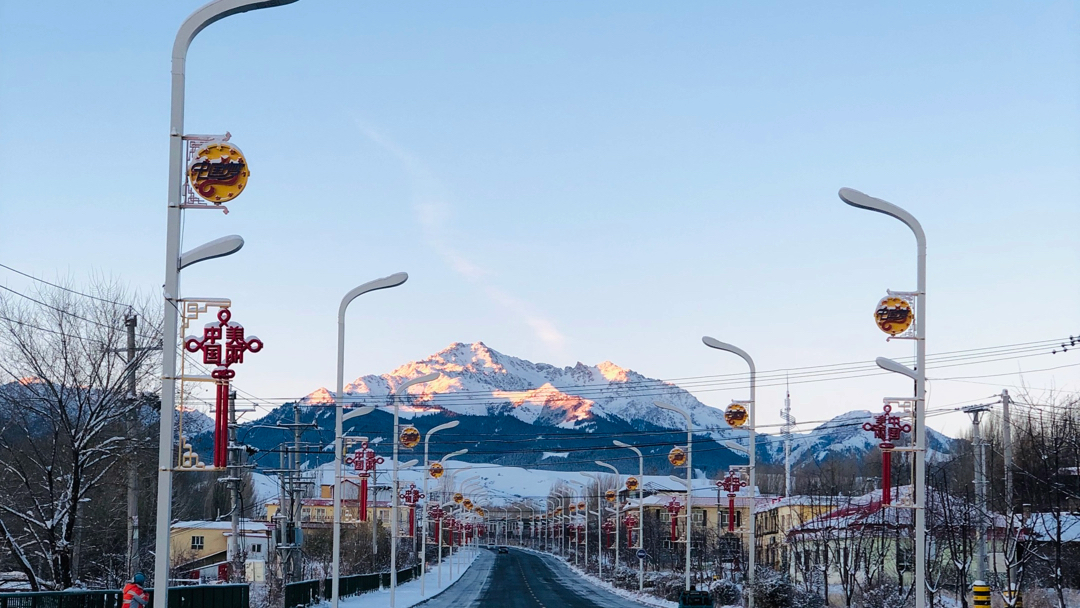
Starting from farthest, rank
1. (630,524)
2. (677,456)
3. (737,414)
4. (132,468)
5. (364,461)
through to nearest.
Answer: (630,524) → (677,456) → (364,461) → (737,414) → (132,468)

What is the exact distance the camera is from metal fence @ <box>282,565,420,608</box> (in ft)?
131

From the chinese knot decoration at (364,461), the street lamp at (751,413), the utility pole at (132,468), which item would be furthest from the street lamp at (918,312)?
the utility pole at (132,468)

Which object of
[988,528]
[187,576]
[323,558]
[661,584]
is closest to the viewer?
[988,528]

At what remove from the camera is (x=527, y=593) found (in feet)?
207

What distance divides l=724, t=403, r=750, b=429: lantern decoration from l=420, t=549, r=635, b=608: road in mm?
16324

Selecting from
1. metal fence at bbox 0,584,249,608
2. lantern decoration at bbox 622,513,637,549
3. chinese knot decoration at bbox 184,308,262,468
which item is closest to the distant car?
metal fence at bbox 0,584,249,608

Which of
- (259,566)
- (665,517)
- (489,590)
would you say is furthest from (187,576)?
(665,517)

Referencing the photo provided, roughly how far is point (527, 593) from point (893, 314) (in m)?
45.8

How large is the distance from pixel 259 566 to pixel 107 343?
34.1 meters

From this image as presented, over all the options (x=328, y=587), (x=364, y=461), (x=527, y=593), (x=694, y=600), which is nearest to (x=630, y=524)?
(x=527, y=593)

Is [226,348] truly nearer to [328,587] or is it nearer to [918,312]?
[918,312]

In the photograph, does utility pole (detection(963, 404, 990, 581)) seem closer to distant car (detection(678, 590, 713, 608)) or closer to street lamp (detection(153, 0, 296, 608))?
distant car (detection(678, 590, 713, 608))

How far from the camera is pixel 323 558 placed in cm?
7412

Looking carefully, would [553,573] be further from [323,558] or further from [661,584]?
[661,584]
